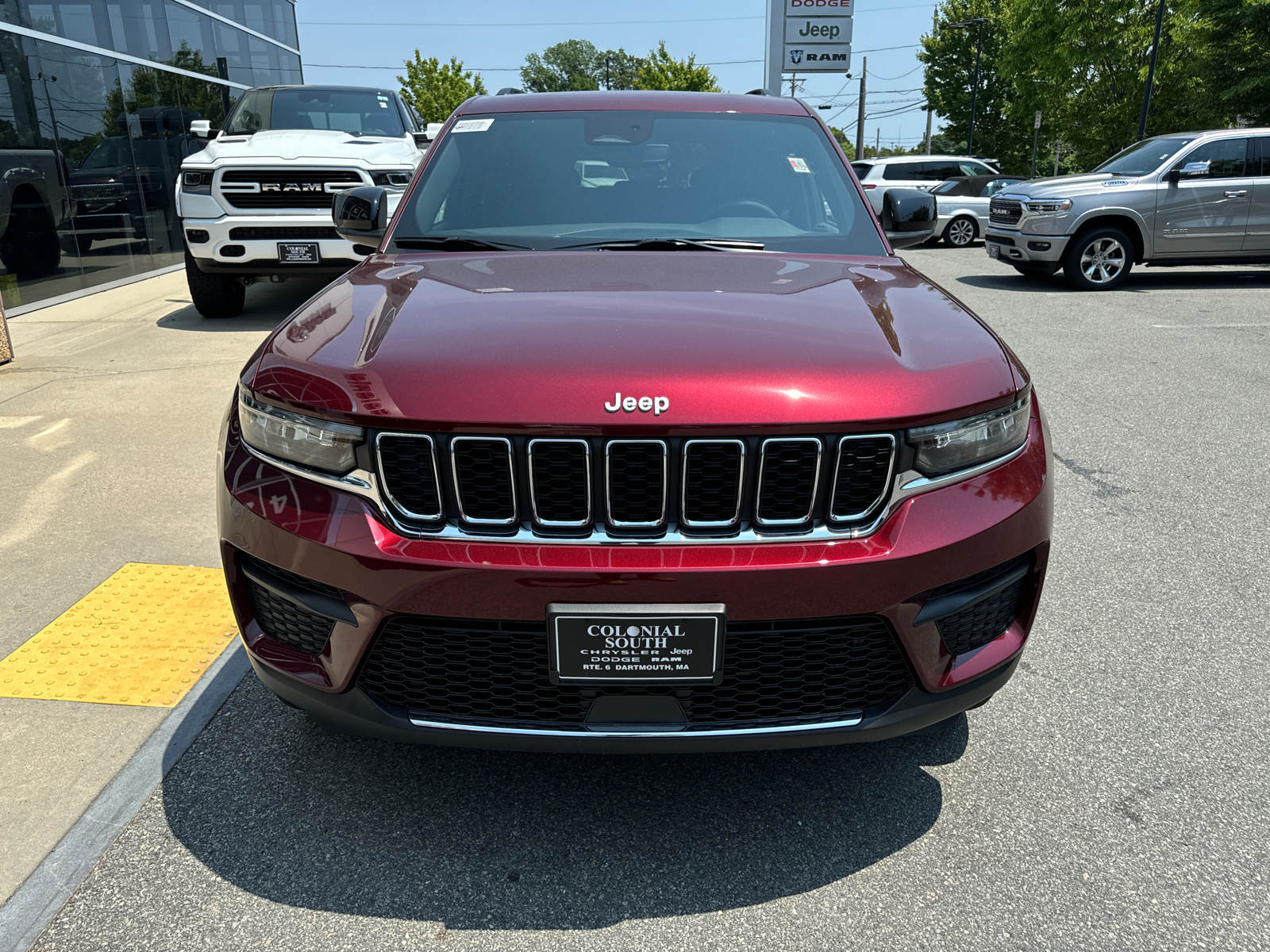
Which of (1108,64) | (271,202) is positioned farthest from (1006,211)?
(1108,64)

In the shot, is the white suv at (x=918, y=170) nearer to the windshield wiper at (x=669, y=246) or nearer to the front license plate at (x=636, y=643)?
the windshield wiper at (x=669, y=246)

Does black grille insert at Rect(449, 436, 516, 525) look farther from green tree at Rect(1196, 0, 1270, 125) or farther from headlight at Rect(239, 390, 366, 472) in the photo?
green tree at Rect(1196, 0, 1270, 125)

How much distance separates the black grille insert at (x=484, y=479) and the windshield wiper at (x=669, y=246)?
3.94ft

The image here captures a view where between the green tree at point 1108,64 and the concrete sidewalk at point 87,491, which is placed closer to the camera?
the concrete sidewalk at point 87,491

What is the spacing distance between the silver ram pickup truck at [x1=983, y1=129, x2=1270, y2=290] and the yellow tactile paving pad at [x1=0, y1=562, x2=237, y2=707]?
10.8 m

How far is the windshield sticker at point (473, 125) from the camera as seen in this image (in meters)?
3.51

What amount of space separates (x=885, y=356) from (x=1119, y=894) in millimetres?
1258

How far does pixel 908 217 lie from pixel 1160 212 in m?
9.75

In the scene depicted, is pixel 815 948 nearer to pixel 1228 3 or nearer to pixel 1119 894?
pixel 1119 894

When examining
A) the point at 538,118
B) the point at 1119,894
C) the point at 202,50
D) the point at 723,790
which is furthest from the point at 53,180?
the point at 1119,894

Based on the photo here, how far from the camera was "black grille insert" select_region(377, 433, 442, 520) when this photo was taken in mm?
1934

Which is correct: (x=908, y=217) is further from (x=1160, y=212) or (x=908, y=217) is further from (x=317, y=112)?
(x=1160, y=212)

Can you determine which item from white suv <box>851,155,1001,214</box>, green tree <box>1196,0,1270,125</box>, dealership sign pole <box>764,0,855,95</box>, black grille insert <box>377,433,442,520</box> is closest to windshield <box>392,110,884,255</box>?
black grille insert <box>377,433,442,520</box>

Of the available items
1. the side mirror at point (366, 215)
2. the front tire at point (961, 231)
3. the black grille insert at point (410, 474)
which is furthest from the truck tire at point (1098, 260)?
the black grille insert at point (410, 474)
